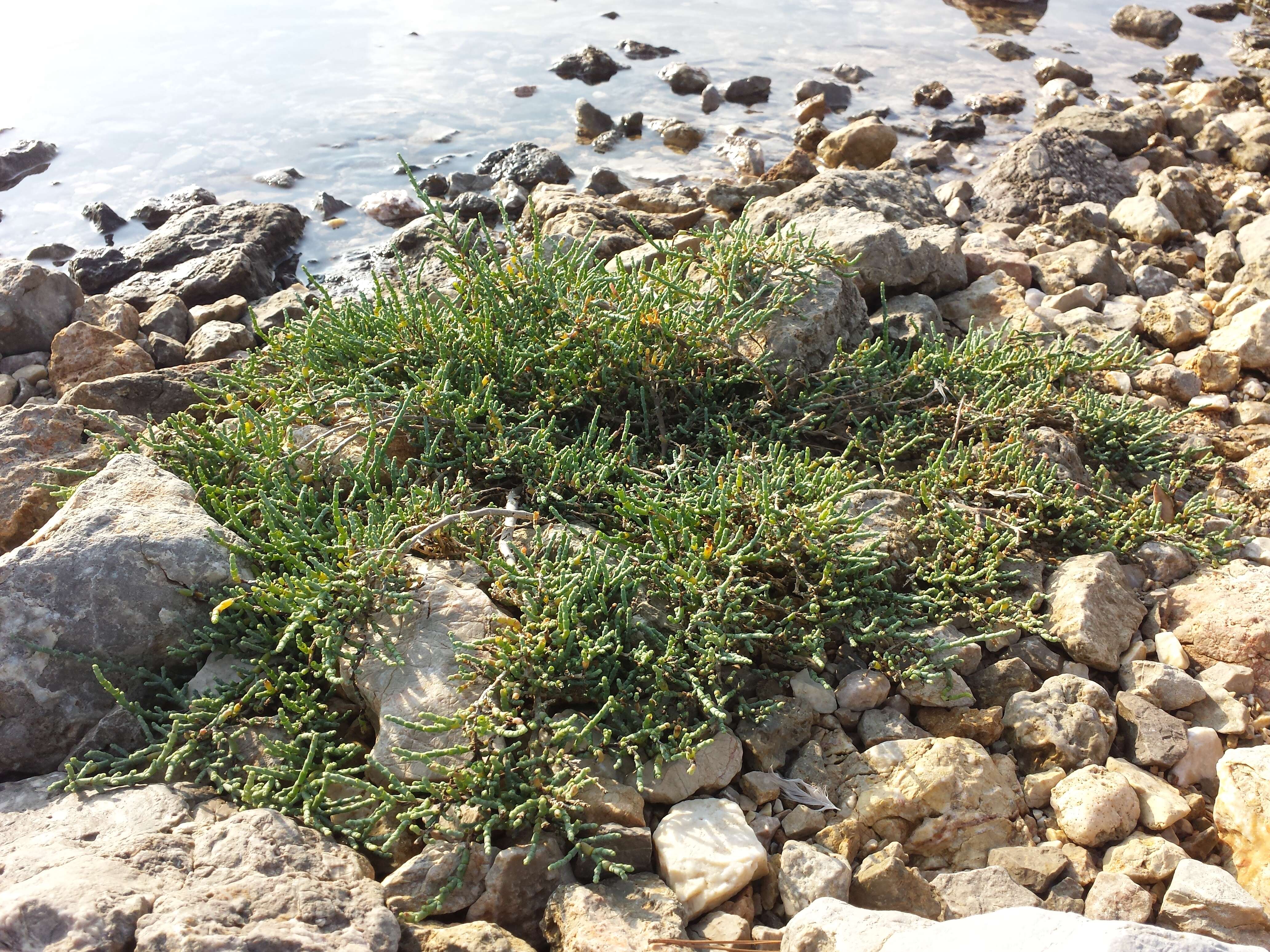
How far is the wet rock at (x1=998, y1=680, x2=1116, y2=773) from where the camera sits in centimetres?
314

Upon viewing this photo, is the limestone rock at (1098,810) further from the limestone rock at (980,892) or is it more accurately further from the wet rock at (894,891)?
the wet rock at (894,891)

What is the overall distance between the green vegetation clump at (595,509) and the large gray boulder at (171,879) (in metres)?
0.11

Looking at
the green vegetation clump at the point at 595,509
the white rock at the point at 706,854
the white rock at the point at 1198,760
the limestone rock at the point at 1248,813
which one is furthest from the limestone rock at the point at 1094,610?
the white rock at the point at 706,854

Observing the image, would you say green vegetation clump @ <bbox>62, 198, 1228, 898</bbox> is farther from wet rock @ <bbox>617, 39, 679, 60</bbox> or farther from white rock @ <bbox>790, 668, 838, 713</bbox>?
wet rock @ <bbox>617, 39, 679, 60</bbox>

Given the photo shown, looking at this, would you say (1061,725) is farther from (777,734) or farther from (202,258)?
(202,258)

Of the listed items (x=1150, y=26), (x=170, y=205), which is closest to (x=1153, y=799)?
(x=170, y=205)

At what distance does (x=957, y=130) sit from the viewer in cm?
1122

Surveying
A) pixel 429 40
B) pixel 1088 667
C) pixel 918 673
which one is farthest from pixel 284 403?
pixel 429 40

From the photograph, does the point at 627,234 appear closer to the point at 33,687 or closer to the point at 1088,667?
the point at 1088,667

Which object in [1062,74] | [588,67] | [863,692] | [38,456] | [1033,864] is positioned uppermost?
[588,67]

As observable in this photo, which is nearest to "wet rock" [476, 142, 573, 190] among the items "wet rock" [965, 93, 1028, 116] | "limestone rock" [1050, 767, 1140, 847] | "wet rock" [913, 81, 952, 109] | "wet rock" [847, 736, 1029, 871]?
"wet rock" [913, 81, 952, 109]

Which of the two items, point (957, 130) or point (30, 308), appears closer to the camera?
point (30, 308)

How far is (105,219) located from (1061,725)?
9163 millimetres

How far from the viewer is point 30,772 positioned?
9.86ft
